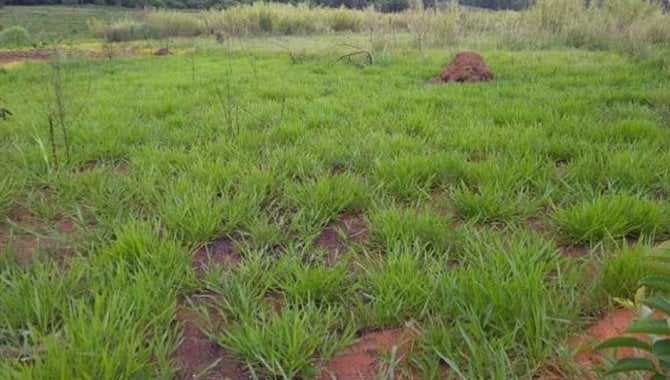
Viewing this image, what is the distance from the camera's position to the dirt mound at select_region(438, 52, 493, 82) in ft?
18.5

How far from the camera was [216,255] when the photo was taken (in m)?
1.98

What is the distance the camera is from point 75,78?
7699 millimetres

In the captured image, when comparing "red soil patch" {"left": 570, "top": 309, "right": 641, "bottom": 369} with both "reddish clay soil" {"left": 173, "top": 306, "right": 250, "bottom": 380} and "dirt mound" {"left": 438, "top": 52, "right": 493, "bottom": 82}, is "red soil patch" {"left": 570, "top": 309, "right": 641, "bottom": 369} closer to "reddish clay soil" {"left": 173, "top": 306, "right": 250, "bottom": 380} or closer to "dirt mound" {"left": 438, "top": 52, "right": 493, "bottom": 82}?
"reddish clay soil" {"left": 173, "top": 306, "right": 250, "bottom": 380}

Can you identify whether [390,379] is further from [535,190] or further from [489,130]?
[489,130]

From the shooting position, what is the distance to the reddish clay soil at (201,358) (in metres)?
1.35

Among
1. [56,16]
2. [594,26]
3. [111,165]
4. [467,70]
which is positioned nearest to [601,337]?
[111,165]

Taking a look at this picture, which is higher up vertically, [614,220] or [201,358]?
[614,220]

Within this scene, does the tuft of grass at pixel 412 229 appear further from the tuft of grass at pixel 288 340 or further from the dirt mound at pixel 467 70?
the dirt mound at pixel 467 70

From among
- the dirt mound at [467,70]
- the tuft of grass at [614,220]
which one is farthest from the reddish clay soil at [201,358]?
the dirt mound at [467,70]

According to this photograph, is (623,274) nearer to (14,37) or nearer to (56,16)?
(14,37)

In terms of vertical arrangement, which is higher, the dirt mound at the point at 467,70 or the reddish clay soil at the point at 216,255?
the dirt mound at the point at 467,70

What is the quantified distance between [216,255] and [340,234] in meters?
0.58

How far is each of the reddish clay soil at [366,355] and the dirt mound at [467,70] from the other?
476 centimetres

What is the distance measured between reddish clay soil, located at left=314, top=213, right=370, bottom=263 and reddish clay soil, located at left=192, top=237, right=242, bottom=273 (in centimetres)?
38
